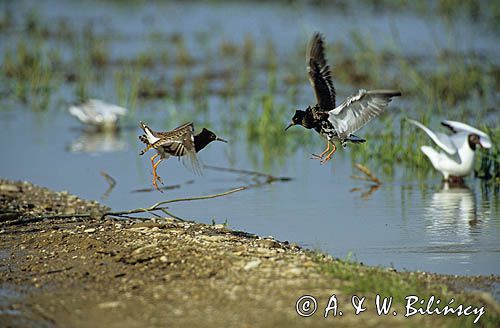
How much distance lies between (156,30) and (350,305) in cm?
1811

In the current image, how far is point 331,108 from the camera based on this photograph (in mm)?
7809

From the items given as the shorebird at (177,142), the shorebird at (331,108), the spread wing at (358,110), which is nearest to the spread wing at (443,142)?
the shorebird at (331,108)

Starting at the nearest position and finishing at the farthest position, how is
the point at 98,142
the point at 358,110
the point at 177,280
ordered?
the point at 177,280 → the point at 358,110 → the point at 98,142

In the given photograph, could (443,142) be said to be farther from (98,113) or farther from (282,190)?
(98,113)

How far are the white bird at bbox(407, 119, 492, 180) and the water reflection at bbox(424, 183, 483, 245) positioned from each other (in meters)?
0.18

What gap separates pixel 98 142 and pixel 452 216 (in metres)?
6.19

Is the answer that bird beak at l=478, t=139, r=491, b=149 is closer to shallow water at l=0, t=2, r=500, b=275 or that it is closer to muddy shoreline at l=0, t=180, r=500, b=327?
shallow water at l=0, t=2, r=500, b=275

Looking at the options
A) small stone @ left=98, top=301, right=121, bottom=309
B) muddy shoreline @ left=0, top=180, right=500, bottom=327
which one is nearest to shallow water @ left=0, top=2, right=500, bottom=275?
muddy shoreline @ left=0, top=180, right=500, bottom=327

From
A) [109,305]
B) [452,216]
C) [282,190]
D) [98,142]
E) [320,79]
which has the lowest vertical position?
[109,305]

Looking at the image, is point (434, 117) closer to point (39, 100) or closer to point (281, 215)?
point (281, 215)

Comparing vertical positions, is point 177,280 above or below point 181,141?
below

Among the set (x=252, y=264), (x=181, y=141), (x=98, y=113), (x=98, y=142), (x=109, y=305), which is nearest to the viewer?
(x=109, y=305)

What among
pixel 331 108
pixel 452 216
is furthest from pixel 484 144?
pixel 331 108

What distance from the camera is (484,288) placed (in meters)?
6.18
